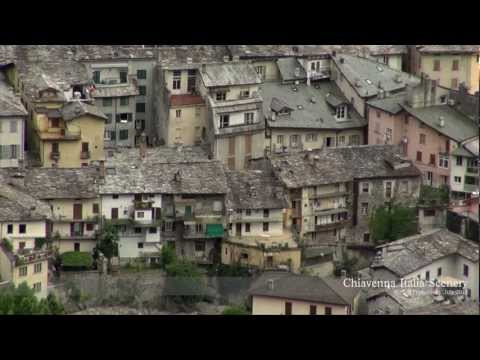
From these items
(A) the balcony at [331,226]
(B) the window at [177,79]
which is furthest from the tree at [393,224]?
(B) the window at [177,79]

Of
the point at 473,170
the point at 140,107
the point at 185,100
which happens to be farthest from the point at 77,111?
the point at 473,170

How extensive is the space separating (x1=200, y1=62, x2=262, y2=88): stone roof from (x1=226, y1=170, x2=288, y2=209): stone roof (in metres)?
1.44

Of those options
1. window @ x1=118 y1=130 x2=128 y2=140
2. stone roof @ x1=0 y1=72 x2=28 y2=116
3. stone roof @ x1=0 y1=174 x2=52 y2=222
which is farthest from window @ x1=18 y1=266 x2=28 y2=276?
window @ x1=118 y1=130 x2=128 y2=140

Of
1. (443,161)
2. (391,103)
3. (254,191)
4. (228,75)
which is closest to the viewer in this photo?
(254,191)

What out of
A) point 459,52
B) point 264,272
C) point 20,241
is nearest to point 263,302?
point 264,272

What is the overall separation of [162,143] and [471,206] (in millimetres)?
4323

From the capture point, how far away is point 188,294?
3312 centimetres

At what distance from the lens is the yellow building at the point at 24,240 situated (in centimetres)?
3256

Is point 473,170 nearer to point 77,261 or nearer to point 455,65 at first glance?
point 455,65

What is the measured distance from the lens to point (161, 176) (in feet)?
112

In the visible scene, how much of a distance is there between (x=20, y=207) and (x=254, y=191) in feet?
9.80

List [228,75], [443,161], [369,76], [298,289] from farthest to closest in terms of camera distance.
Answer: [369,76] < [228,75] < [443,161] < [298,289]

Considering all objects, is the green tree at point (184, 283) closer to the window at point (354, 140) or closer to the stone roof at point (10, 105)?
the stone roof at point (10, 105)

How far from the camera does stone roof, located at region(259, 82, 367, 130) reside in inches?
1416
